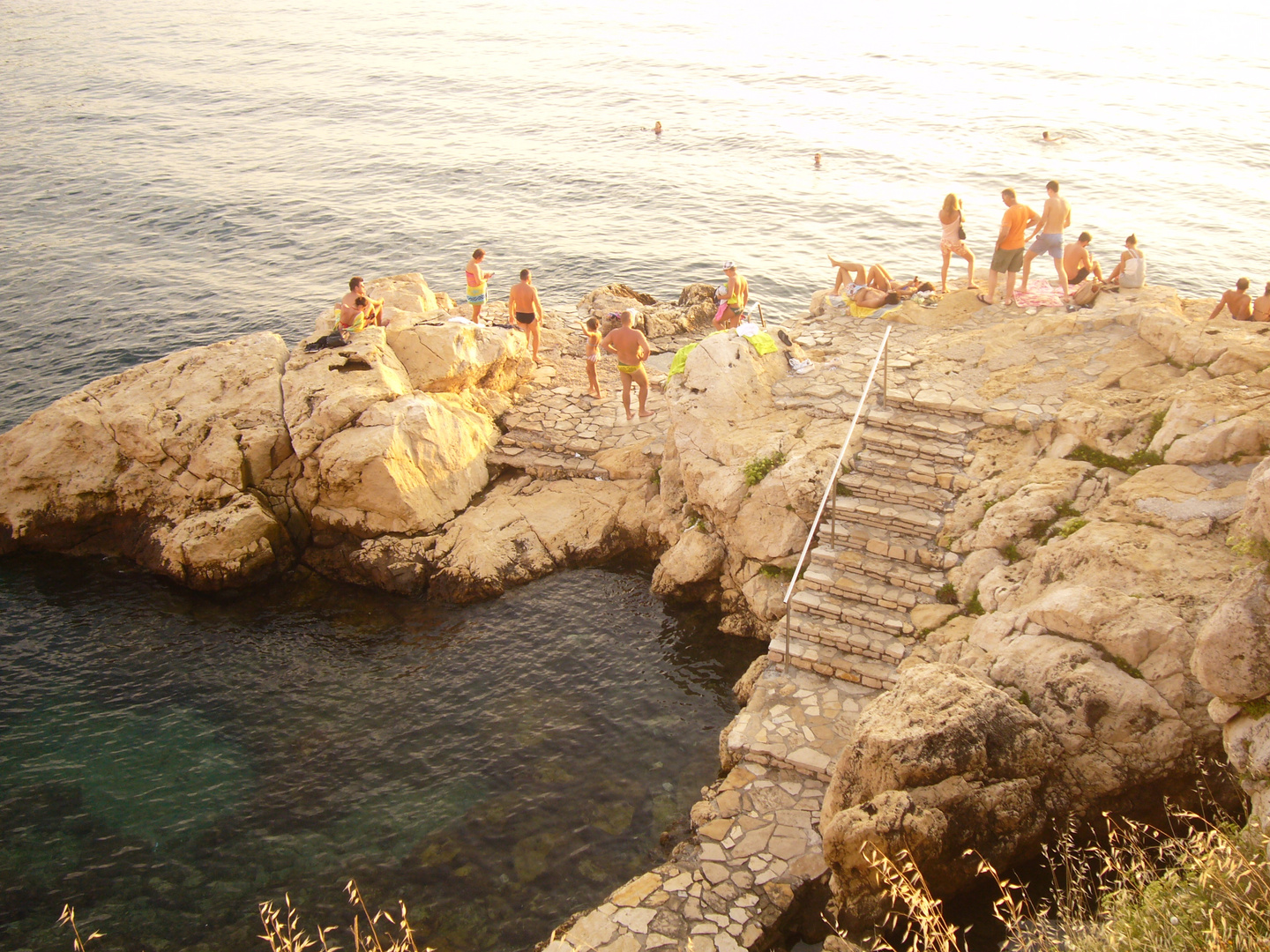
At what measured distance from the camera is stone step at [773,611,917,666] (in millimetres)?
9359

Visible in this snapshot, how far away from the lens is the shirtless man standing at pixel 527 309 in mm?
16078

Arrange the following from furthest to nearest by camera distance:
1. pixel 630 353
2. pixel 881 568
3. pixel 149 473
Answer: pixel 630 353
pixel 149 473
pixel 881 568

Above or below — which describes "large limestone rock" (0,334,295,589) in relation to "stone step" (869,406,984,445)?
below

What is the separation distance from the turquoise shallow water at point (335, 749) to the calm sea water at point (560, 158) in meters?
10.3

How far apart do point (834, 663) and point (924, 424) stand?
12.0 feet

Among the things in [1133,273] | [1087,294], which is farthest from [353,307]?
[1133,273]

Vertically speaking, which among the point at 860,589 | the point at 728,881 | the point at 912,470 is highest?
the point at 912,470

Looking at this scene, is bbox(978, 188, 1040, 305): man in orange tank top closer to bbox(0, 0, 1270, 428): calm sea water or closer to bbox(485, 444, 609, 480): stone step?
bbox(485, 444, 609, 480): stone step

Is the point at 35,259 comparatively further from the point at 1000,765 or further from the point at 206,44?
the point at 206,44

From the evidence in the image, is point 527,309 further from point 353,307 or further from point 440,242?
point 440,242

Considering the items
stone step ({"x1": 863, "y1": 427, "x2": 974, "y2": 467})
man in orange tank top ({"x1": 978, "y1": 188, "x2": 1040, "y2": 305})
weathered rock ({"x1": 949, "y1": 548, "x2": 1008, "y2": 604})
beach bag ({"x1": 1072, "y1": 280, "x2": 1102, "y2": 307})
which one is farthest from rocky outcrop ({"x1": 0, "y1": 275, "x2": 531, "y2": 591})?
beach bag ({"x1": 1072, "y1": 280, "x2": 1102, "y2": 307})

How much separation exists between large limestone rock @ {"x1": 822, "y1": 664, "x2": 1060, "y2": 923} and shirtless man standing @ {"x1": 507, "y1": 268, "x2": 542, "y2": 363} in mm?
11400

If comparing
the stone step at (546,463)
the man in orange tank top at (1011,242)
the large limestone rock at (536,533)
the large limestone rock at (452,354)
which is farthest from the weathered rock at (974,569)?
the large limestone rock at (452,354)

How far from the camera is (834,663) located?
373 inches
